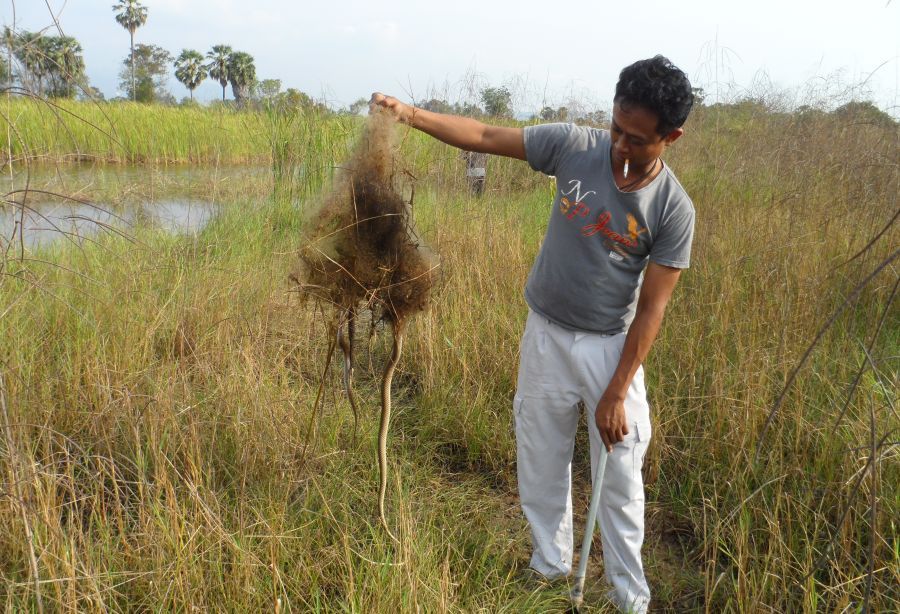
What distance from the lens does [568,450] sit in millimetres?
2129

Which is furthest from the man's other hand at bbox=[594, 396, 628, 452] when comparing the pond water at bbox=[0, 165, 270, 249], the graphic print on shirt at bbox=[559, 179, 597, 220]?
the pond water at bbox=[0, 165, 270, 249]

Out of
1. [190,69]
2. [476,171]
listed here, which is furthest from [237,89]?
[190,69]

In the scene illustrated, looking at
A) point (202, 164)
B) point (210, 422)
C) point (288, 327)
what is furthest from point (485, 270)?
point (202, 164)

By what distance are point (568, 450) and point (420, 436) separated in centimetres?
96

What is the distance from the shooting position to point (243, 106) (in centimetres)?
654

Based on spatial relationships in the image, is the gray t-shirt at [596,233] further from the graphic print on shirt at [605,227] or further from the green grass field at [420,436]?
the green grass field at [420,436]

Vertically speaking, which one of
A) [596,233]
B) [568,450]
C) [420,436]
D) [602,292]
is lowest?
[420,436]

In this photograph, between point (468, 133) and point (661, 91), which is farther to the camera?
point (468, 133)

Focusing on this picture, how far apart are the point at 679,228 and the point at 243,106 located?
19.4 ft

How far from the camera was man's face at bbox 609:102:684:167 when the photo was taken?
1680 millimetres

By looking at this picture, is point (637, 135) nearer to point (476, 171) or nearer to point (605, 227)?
point (605, 227)

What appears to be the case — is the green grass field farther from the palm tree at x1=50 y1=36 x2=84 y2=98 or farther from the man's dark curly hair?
the man's dark curly hair

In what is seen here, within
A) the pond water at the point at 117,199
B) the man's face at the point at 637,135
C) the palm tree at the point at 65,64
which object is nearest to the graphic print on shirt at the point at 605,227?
the man's face at the point at 637,135

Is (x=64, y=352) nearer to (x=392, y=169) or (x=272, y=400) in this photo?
(x=272, y=400)
